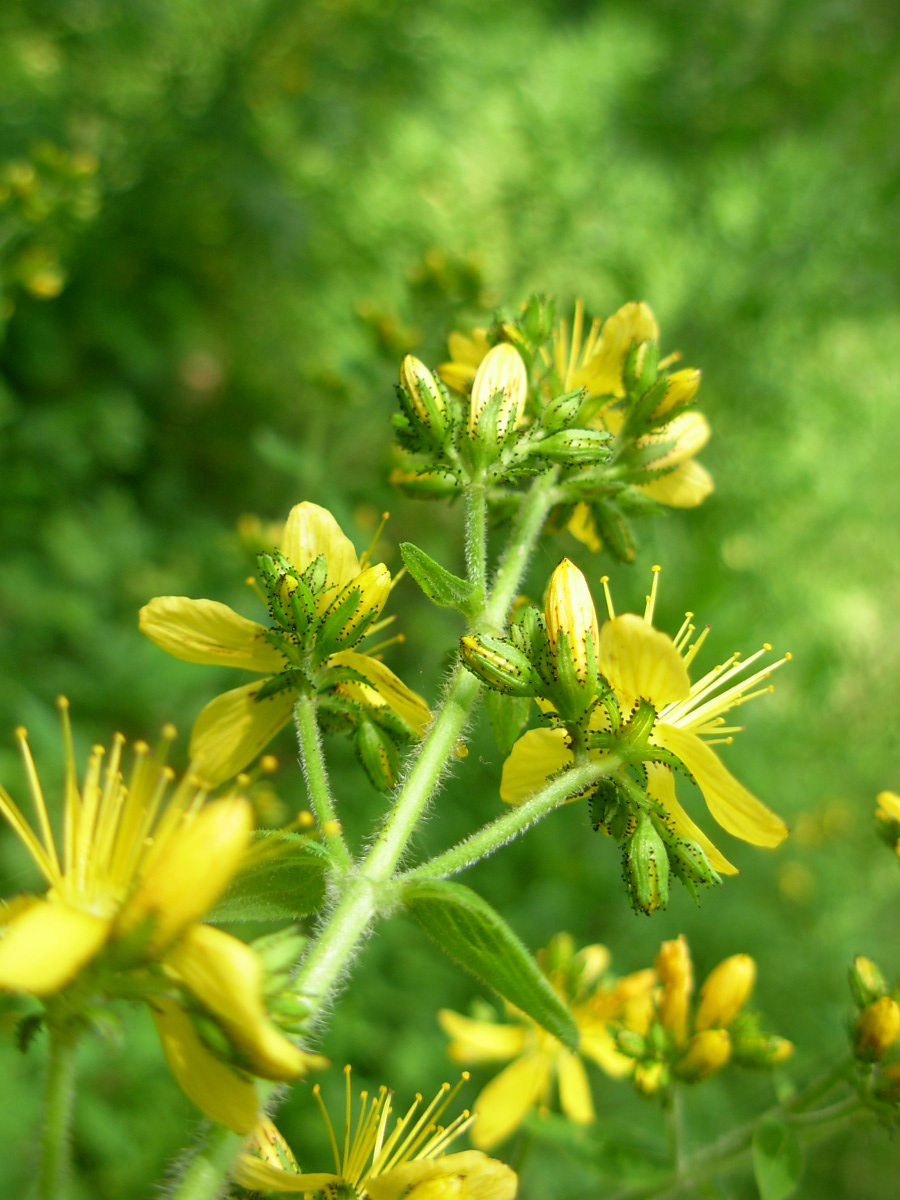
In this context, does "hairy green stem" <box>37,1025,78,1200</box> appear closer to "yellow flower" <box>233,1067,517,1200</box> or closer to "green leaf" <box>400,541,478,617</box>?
"yellow flower" <box>233,1067,517,1200</box>

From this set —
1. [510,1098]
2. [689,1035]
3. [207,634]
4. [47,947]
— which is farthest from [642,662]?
[510,1098]

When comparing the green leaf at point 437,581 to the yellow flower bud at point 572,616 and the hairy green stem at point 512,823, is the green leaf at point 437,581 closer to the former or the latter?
the yellow flower bud at point 572,616

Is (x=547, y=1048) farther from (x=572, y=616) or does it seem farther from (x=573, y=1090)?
(x=572, y=616)

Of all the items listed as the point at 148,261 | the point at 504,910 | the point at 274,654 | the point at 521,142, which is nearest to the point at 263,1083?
the point at 274,654

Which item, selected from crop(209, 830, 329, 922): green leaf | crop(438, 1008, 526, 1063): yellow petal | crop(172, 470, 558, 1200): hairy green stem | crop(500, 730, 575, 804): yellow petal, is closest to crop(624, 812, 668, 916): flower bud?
crop(500, 730, 575, 804): yellow petal

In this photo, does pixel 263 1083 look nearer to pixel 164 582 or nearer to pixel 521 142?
pixel 164 582
